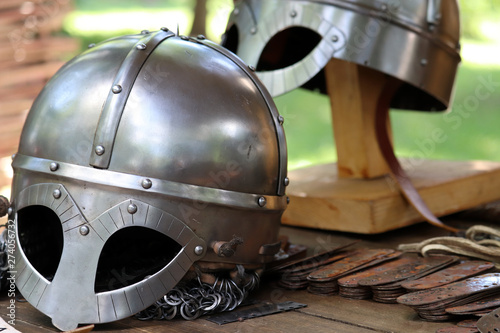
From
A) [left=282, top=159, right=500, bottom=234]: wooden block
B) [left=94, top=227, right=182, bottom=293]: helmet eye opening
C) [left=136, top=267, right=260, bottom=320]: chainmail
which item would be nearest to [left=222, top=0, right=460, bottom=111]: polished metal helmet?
[left=282, top=159, right=500, bottom=234]: wooden block

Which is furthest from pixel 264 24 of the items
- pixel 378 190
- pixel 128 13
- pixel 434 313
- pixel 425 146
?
pixel 128 13

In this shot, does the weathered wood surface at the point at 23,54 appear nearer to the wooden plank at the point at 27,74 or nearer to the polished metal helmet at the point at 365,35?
the wooden plank at the point at 27,74

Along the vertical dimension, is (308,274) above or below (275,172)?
below

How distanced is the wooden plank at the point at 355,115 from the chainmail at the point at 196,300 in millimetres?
971

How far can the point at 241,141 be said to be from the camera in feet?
4.34

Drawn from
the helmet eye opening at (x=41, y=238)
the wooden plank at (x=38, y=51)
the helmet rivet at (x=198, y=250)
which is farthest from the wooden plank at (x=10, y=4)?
the helmet rivet at (x=198, y=250)

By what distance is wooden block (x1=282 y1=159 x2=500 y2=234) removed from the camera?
1.98m

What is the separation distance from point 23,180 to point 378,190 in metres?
1.11

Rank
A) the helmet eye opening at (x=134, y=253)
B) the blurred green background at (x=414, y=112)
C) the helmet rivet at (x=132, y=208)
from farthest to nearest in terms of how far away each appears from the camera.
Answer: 1. the blurred green background at (x=414, y=112)
2. the helmet eye opening at (x=134, y=253)
3. the helmet rivet at (x=132, y=208)

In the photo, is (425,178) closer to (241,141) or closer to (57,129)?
(241,141)

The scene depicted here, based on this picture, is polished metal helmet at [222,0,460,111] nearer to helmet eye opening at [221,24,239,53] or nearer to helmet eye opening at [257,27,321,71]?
helmet eye opening at [221,24,239,53]

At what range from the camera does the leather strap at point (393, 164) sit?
195 centimetres

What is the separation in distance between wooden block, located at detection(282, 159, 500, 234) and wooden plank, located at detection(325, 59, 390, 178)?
2.2 inches

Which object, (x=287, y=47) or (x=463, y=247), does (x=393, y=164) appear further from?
(x=287, y=47)
